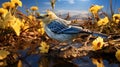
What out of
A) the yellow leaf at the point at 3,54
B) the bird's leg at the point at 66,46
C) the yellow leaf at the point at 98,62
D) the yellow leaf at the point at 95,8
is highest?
the yellow leaf at the point at 95,8

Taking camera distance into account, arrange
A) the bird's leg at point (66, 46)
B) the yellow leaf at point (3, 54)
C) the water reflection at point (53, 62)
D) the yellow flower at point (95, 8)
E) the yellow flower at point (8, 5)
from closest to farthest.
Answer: the water reflection at point (53, 62) < the yellow leaf at point (3, 54) < the bird's leg at point (66, 46) < the yellow flower at point (8, 5) < the yellow flower at point (95, 8)

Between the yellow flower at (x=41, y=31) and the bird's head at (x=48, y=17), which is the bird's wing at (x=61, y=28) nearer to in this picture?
the bird's head at (x=48, y=17)

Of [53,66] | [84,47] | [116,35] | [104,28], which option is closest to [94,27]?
[104,28]

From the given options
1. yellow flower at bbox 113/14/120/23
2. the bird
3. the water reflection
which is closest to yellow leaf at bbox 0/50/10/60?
the water reflection

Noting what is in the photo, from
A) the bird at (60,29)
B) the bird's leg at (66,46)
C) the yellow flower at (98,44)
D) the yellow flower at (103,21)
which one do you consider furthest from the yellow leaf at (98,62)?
the yellow flower at (103,21)

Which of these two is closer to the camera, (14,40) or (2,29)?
(2,29)

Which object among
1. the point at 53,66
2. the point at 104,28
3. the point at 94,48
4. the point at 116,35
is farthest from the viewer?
the point at 104,28

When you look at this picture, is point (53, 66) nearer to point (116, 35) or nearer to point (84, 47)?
point (84, 47)

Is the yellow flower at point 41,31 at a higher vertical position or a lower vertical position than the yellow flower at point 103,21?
lower
